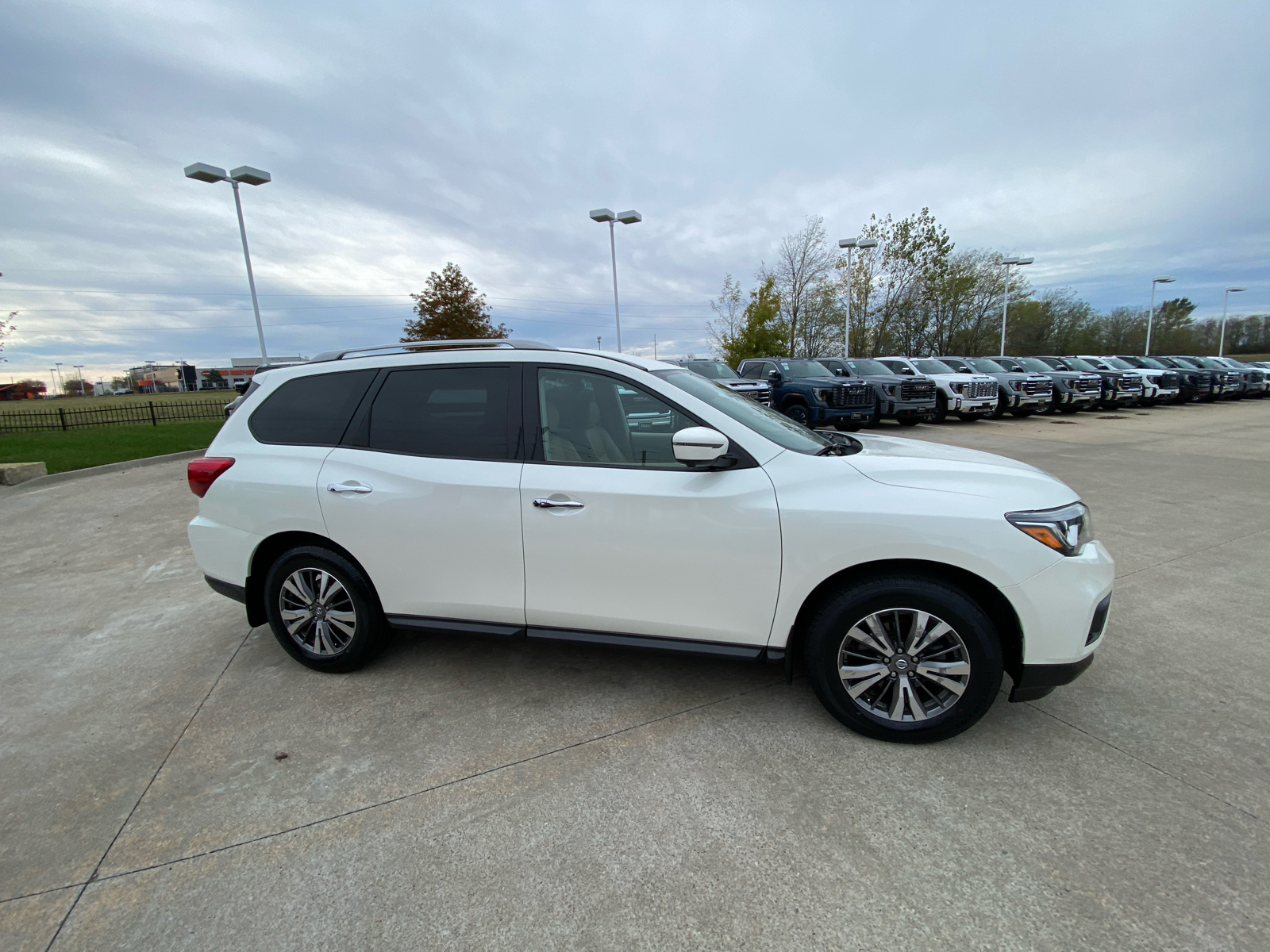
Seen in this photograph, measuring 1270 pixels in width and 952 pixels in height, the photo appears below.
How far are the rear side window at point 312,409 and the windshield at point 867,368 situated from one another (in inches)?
648

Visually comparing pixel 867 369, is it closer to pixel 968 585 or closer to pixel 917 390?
pixel 917 390

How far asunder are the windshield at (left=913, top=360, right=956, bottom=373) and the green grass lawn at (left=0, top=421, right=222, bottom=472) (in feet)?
64.2

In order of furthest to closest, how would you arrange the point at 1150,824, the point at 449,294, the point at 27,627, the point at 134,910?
the point at 449,294 → the point at 27,627 → the point at 1150,824 → the point at 134,910

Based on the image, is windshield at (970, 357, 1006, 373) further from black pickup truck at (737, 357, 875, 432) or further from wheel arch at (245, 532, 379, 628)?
wheel arch at (245, 532, 379, 628)

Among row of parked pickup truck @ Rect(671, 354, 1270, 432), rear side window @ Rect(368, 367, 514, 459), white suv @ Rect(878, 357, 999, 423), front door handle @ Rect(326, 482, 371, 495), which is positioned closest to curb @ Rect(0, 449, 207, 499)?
front door handle @ Rect(326, 482, 371, 495)

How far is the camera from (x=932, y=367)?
1881 centimetres

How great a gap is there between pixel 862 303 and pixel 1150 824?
39685mm

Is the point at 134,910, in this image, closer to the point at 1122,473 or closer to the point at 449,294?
the point at 1122,473

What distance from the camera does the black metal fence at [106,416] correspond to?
1864 cm

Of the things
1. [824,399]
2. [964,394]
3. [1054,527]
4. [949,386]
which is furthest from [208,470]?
[964,394]

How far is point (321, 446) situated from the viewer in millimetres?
3326

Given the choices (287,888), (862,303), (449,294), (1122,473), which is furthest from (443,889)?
(862,303)

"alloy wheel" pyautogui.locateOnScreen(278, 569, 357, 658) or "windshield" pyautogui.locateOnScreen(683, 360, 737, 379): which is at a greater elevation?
"windshield" pyautogui.locateOnScreen(683, 360, 737, 379)

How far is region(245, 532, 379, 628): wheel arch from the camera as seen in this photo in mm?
3285
